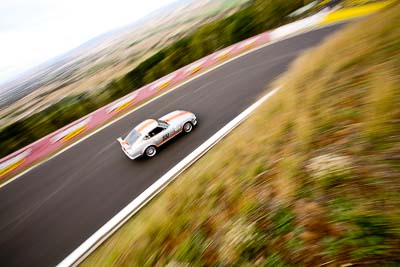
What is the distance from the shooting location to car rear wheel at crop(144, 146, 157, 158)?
8625 millimetres

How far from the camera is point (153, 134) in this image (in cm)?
866

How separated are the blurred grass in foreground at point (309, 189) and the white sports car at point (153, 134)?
3.55 meters

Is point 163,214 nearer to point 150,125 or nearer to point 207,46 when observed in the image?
point 150,125

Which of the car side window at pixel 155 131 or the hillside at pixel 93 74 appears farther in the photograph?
the hillside at pixel 93 74

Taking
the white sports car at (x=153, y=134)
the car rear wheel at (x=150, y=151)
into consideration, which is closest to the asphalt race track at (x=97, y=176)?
the car rear wheel at (x=150, y=151)

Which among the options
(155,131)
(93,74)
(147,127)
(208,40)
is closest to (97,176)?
(147,127)

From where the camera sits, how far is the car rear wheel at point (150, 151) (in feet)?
28.3

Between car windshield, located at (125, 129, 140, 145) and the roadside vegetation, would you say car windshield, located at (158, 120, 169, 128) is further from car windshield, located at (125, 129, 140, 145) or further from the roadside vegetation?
the roadside vegetation

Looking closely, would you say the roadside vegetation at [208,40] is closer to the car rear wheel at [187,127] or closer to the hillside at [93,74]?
the hillside at [93,74]

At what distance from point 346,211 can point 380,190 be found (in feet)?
1.36

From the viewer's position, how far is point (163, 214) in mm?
4684

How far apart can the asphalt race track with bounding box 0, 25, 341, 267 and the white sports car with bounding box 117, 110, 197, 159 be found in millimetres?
381

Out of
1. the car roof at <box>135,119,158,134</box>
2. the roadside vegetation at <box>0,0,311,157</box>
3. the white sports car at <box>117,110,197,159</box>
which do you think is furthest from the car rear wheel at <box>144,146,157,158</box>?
the roadside vegetation at <box>0,0,311,157</box>

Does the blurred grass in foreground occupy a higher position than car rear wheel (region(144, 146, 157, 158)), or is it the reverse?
the blurred grass in foreground
